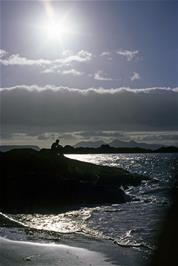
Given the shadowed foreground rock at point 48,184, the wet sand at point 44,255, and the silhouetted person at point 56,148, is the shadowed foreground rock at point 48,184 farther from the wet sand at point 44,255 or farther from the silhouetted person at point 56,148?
the wet sand at point 44,255

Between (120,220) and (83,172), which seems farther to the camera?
(83,172)

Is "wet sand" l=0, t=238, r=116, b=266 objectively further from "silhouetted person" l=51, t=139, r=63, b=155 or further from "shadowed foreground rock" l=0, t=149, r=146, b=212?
"silhouetted person" l=51, t=139, r=63, b=155

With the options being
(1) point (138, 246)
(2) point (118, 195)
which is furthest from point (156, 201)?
(1) point (138, 246)

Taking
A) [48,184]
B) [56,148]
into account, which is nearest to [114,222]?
[48,184]

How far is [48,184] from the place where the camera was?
128 ft

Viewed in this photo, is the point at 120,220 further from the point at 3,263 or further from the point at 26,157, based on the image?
→ the point at 26,157

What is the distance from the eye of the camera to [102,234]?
23.0 m

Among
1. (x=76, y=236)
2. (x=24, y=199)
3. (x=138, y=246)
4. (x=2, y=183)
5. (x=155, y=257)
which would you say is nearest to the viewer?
(x=155, y=257)

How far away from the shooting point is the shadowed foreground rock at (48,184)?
34.9 meters

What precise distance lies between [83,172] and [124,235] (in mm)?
23475

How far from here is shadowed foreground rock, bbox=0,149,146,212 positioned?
34.9 meters

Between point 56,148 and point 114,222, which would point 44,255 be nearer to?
point 114,222

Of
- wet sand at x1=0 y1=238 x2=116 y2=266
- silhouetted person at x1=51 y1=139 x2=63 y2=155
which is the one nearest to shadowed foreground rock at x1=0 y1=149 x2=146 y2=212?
silhouetted person at x1=51 y1=139 x2=63 y2=155

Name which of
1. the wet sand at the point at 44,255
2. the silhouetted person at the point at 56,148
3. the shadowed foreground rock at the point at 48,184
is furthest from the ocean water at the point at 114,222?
the silhouetted person at the point at 56,148
